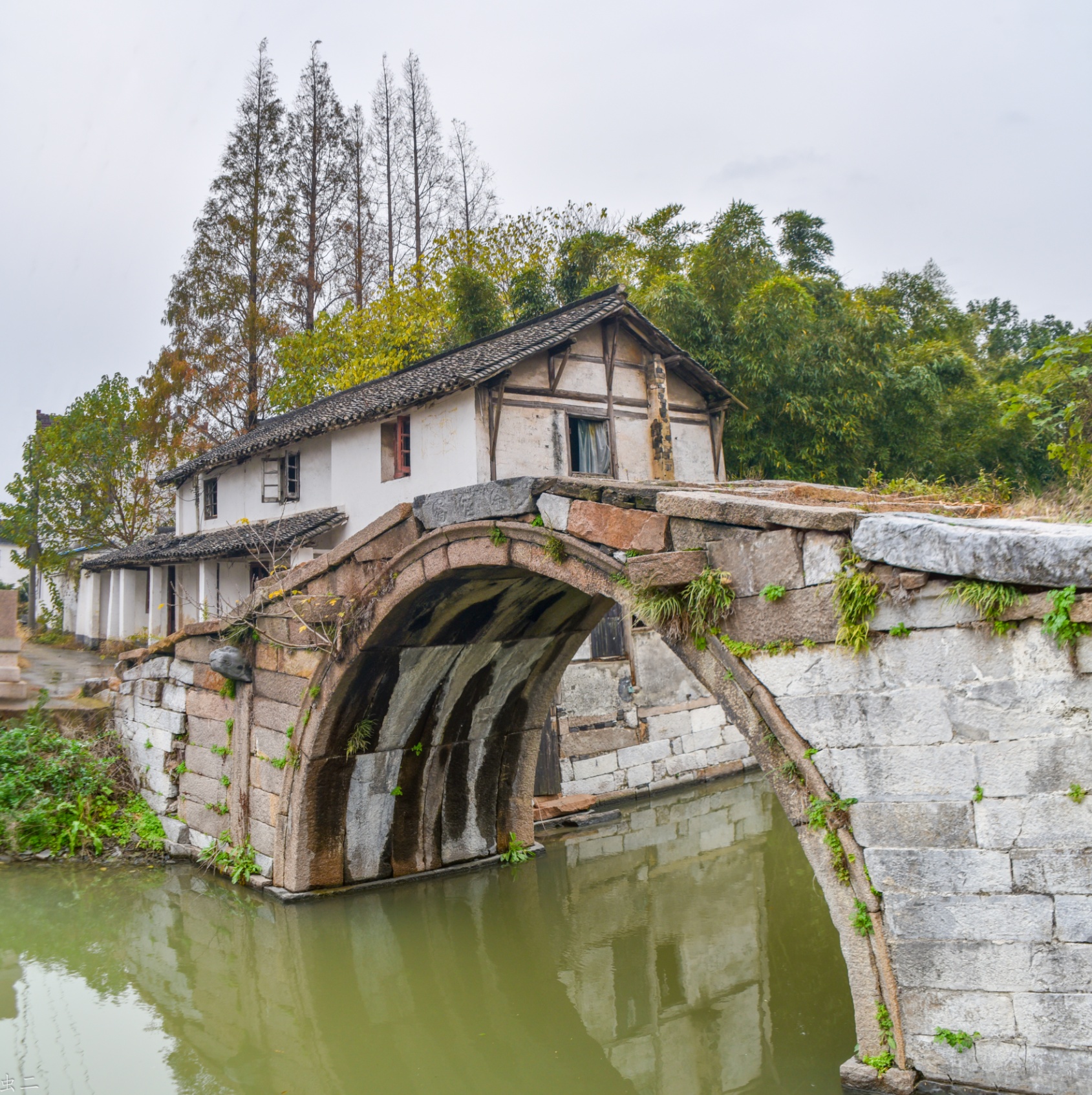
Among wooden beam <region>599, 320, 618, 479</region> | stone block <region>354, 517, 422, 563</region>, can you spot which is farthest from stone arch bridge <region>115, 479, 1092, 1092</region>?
wooden beam <region>599, 320, 618, 479</region>

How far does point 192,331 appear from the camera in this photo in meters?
25.3

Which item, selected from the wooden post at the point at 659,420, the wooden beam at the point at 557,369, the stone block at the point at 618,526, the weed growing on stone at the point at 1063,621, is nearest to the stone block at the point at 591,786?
the wooden post at the point at 659,420

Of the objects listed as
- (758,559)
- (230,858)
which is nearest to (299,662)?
(230,858)

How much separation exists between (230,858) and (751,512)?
676 cm

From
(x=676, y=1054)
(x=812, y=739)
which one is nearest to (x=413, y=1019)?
(x=676, y=1054)

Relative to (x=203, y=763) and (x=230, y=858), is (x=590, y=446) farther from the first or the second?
(x=230, y=858)

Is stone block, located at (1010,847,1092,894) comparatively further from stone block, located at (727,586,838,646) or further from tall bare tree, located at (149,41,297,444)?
tall bare tree, located at (149,41,297,444)

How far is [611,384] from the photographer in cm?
1608

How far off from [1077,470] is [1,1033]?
9.45 m

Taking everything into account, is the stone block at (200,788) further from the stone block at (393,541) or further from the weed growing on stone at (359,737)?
the stone block at (393,541)

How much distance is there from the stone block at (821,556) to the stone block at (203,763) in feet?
22.5

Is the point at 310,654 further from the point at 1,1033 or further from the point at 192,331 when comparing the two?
the point at 192,331

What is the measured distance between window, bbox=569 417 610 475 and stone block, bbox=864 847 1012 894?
450 inches

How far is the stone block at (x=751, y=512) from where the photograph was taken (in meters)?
4.58
